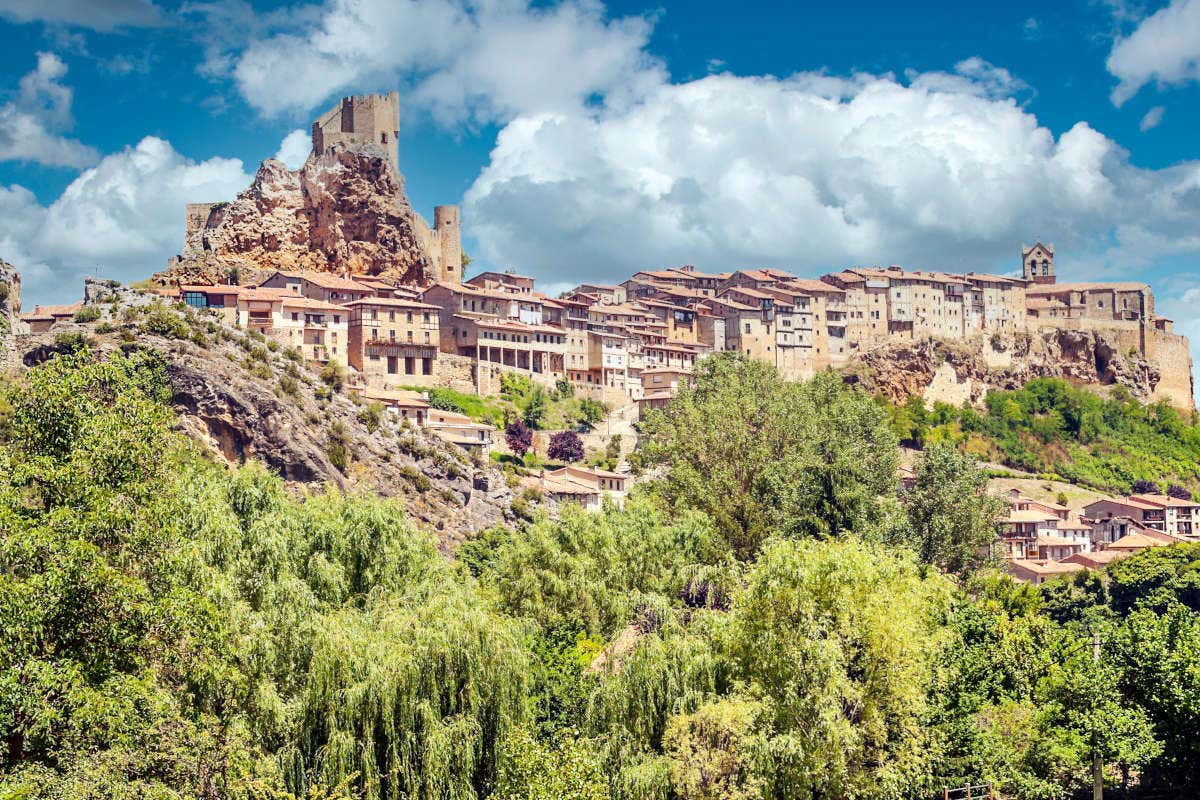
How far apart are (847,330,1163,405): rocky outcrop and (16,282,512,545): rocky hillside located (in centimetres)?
7599

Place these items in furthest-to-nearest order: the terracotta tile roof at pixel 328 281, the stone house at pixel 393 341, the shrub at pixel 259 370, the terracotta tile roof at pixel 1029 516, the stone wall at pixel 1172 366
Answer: the stone wall at pixel 1172 366
the terracotta tile roof at pixel 1029 516
the terracotta tile roof at pixel 328 281
the stone house at pixel 393 341
the shrub at pixel 259 370

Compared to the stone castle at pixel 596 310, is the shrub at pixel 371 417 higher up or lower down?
lower down

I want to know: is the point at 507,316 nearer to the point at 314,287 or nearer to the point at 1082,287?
the point at 314,287

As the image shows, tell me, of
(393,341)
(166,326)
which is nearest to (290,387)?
(166,326)

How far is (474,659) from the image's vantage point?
29.9m

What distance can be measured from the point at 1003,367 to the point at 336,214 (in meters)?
81.3

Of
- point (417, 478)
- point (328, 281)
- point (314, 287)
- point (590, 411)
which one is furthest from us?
point (590, 411)

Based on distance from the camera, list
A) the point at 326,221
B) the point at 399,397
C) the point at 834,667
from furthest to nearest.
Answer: the point at 326,221 → the point at 399,397 → the point at 834,667

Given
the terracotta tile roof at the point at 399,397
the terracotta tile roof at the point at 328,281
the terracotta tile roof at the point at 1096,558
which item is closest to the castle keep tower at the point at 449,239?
the terracotta tile roof at the point at 328,281

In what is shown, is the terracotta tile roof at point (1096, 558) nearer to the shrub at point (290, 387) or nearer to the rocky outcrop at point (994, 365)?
the rocky outcrop at point (994, 365)

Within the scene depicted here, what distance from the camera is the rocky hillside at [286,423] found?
6088 centimetres

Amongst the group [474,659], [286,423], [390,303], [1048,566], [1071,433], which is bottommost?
[1048,566]

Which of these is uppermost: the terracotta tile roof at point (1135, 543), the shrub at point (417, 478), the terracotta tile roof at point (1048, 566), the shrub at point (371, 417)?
the shrub at point (371, 417)

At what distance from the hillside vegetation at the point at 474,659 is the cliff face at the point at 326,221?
198ft
